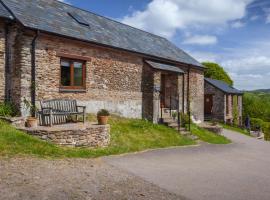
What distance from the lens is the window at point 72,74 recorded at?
14.7m

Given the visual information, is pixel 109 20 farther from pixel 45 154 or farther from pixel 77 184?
pixel 77 184

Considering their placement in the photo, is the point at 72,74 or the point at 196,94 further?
the point at 196,94

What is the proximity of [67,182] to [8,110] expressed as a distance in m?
6.74

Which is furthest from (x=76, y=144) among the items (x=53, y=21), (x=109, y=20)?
(x=109, y=20)

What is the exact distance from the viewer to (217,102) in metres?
35.0

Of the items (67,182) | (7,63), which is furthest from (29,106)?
(67,182)

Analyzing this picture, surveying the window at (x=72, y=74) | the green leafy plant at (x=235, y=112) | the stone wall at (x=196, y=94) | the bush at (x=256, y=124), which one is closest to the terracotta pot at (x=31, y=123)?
the window at (x=72, y=74)

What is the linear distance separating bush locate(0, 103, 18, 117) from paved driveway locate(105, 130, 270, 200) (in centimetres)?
486

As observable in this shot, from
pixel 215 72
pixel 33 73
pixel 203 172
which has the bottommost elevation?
pixel 203 172

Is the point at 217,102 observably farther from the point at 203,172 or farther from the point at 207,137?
the point at 203,172

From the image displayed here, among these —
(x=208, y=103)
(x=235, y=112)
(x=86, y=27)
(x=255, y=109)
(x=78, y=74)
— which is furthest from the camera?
(x=255, y=109)

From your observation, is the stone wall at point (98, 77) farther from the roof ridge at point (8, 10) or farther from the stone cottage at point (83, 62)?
the roof ridge at point (8, 10)

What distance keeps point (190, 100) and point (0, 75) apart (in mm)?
14296

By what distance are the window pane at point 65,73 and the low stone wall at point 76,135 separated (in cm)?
382
